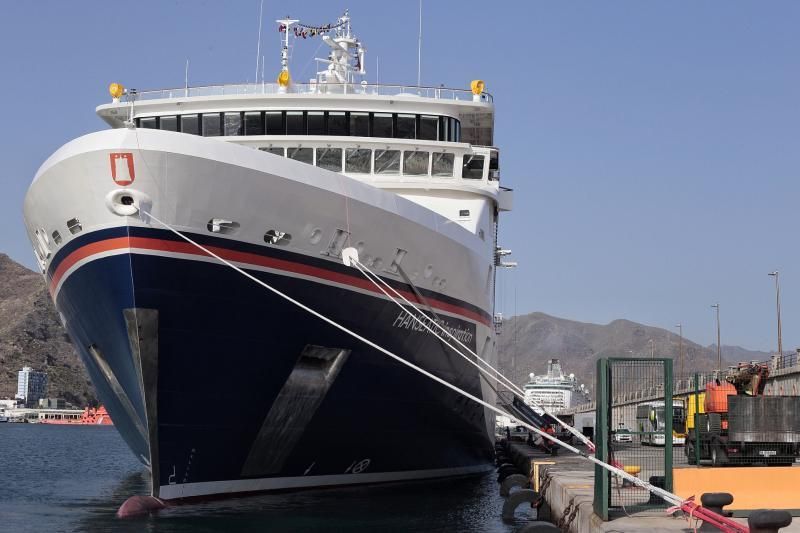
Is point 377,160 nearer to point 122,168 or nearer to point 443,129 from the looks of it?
point 443,129

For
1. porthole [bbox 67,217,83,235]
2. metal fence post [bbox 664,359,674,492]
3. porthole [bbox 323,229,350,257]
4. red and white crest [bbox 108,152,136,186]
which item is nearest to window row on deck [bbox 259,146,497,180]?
porthole [bbox 323,229,350,257]

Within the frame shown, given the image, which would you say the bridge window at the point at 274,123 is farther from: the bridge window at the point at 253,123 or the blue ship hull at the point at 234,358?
the blue ship hull at the point at 234,358

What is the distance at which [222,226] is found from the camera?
15.0 m

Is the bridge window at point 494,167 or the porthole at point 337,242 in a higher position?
the bridge window at point 494,167

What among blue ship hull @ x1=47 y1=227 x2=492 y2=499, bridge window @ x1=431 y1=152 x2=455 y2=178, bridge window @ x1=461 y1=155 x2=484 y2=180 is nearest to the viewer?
blue ship hull @ x1=47 y1=227 x2=492 y2=499

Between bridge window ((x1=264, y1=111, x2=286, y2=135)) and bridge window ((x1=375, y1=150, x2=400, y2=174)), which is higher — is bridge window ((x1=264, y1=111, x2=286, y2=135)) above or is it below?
above

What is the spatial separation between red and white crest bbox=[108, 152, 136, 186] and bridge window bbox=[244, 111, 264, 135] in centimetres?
762

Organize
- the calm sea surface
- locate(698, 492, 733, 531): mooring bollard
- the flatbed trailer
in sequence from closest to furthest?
1. locate(698, 492, 733, 531): mooring bollard
2. the flatbed trailer
3. the calm sea surface

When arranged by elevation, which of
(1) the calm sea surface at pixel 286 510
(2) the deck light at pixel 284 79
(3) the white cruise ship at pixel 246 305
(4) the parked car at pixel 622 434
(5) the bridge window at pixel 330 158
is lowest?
(1) the calm sea surface at pixel 286 510

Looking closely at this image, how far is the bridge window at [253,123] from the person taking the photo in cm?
2178

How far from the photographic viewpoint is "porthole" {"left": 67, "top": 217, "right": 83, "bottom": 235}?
14.9m

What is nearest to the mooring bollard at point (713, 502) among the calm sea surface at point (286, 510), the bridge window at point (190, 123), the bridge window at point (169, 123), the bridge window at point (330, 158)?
the calm sea surface at point (286, 510)

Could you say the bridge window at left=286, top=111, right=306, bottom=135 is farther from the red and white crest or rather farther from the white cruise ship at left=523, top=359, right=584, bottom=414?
the white cruise ship at left=523, top=359, right=584, bottom=414

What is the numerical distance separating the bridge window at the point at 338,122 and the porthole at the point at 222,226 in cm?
716
